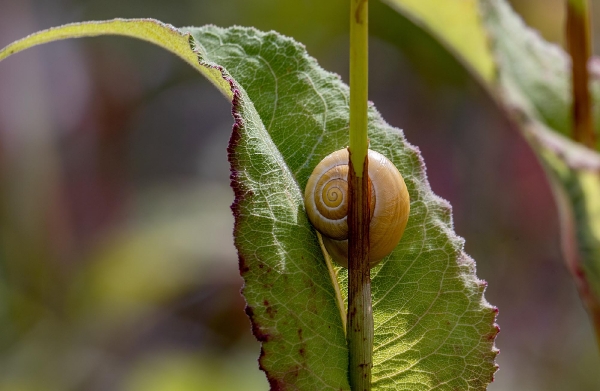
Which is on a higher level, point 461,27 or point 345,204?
point 461,27

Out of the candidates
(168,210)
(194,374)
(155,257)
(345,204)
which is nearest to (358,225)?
(345,204)

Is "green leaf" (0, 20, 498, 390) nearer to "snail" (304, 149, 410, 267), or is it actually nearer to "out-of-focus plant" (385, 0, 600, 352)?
"snail" (304, 149, 410, 267)

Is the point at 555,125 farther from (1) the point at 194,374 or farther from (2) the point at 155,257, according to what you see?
(2) the point at 155,257

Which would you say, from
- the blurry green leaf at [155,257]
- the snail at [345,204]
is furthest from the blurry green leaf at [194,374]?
the snail at [345,204]

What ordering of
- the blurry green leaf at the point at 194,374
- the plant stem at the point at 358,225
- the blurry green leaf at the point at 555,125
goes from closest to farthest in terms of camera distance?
1. the plant stem at the point at 358,225
2. the blurry green leaf at the point at 555,125
3. the blurry green leaf at the point at 194,374

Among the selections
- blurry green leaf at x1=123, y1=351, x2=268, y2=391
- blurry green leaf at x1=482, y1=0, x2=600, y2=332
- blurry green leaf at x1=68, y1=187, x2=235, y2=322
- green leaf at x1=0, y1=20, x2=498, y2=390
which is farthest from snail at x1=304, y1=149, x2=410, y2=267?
blurry green leaf at x1=68, y1=187, x2=235, y2=322

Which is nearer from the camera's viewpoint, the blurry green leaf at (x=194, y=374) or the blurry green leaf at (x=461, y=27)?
the blurry green leaf at (x=461, y=27)

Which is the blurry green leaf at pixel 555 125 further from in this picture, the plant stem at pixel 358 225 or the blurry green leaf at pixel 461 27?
the plant stem at pixel 358 225
